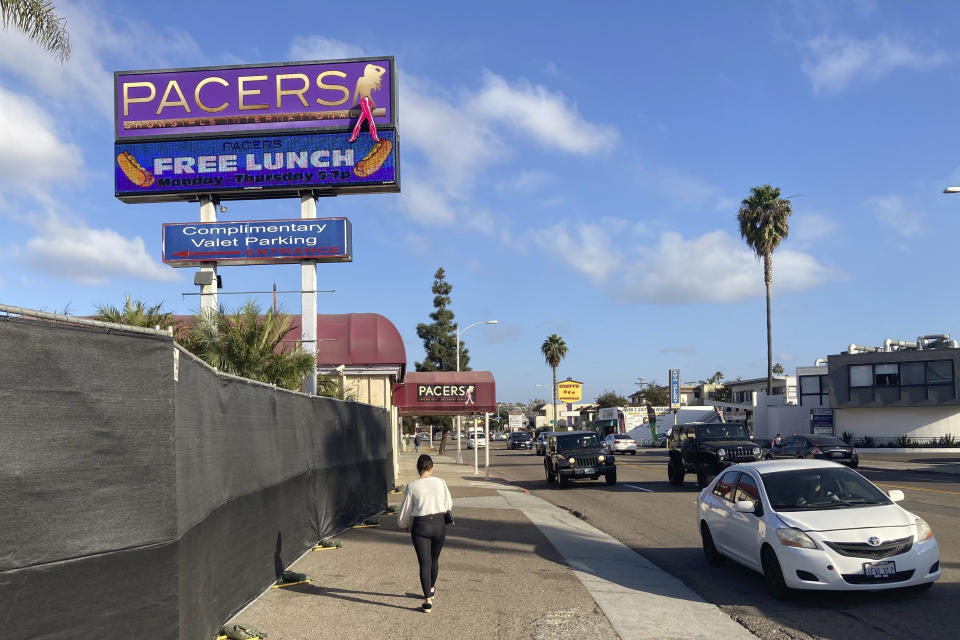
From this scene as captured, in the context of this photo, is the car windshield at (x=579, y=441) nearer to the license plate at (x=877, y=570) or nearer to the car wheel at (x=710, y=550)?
the car wheel at (x=710, y=550)

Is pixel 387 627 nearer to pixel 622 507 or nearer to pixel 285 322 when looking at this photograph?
pixel 285 322

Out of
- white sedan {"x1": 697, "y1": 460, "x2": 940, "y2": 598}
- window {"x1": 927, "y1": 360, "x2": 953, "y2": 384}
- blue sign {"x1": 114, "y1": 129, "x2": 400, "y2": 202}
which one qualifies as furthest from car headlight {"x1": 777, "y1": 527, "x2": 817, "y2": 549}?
window {"x1": 927, "y1": 360, "x2": 953, "y2": 384}

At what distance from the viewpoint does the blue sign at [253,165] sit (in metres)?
23.5

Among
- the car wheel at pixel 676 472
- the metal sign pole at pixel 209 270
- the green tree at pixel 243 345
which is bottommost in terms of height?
the car wheel at pixel 676 472

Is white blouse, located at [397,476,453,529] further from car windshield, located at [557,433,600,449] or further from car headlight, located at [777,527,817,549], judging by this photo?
car windshield, located at [557,433,600,449]

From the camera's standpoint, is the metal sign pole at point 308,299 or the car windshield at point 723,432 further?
the car windshield at point 723,432

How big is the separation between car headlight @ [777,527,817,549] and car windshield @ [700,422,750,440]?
17.7 metres

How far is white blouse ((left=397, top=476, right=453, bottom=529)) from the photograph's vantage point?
879cm

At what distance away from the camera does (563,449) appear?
29.0m

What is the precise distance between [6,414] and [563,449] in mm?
25074

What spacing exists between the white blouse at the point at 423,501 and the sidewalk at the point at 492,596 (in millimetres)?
989

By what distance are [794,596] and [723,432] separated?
17734 millimetres

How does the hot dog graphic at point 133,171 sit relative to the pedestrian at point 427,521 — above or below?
above

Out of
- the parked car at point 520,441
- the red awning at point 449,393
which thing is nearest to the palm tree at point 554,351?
the parked car at point 520,441
